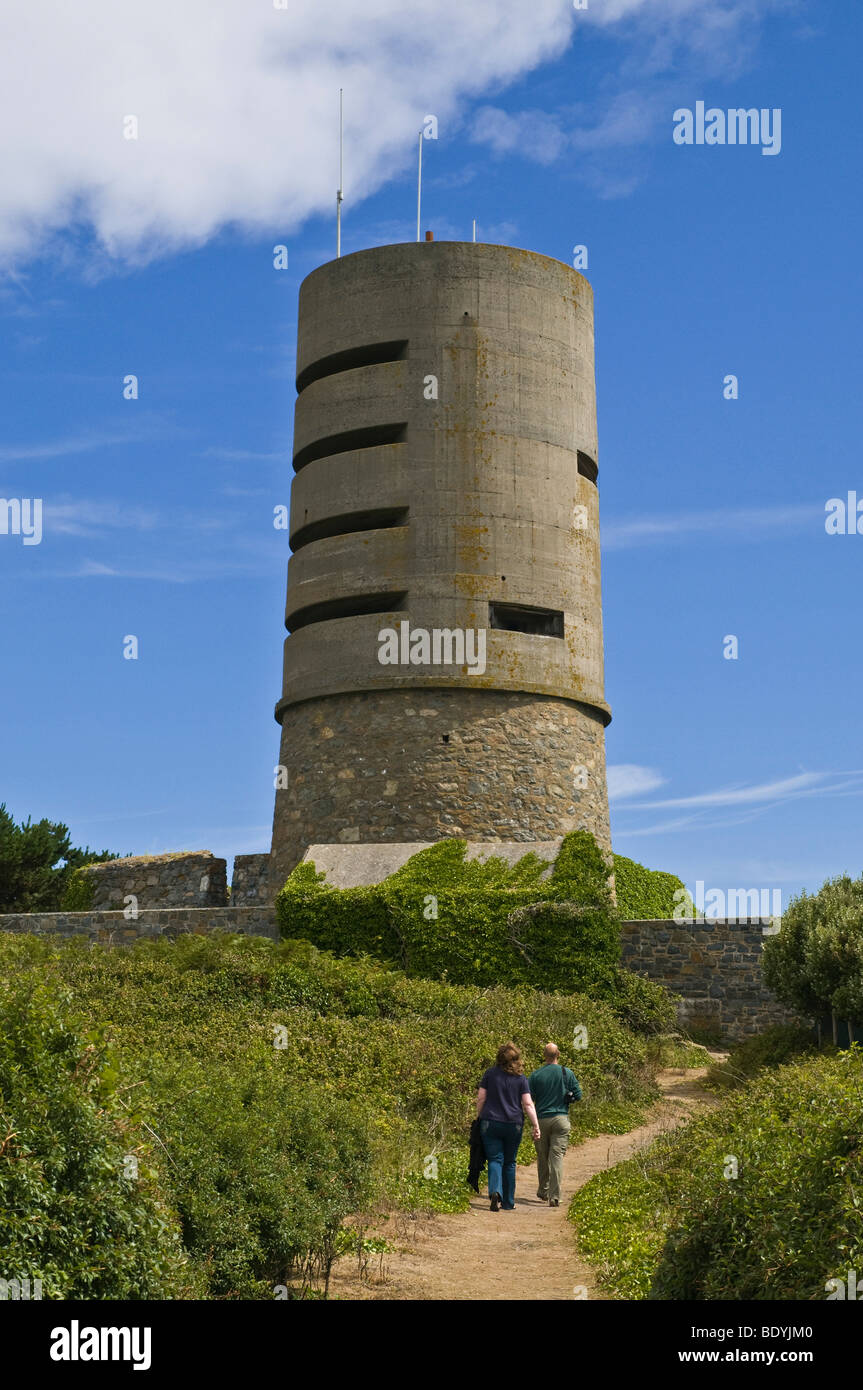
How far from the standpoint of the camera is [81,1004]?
1650cm

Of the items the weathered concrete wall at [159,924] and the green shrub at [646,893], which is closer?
the weathered concrete wall at [159,924]

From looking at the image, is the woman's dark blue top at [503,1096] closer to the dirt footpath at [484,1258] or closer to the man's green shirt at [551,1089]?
the man's green shirt at [551,1089]

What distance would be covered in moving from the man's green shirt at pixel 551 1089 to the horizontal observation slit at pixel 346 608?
53.8 feet

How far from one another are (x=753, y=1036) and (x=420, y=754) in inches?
357

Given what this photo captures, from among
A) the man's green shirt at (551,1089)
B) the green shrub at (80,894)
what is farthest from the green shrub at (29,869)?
the man's green shirt at (551,1089)

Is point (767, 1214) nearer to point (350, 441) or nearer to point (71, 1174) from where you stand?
point (71, 1174)

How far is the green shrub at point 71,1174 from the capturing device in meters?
6.82

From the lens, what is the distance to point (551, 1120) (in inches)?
577

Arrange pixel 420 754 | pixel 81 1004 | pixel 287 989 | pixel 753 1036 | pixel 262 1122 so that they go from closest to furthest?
pixel 262 1122 → pixel 81 1004 → pixel 287 989 → pixel 753 1036 → pixel 420 754

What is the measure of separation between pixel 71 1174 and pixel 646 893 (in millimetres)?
29904

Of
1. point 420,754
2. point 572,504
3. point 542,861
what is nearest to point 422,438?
point 572,504

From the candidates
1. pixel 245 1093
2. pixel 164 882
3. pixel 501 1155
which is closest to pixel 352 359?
pixel 164 882

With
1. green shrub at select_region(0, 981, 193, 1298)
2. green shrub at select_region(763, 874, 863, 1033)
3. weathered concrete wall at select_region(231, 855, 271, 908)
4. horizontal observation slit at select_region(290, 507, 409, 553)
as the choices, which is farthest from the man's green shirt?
horizontal observation slit at select_region(290, 507, 409, 553)
